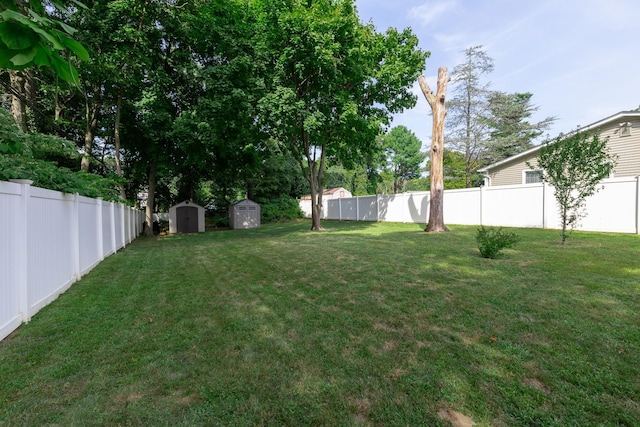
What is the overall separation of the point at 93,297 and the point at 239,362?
3.23 metres

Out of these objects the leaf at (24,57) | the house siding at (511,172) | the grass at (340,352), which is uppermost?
the house siding at (511,172)

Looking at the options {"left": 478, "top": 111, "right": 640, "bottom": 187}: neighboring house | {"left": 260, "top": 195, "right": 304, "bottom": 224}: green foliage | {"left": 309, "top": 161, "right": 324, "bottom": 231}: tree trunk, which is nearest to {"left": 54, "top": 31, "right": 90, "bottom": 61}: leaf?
{"left": 478, "top": 111, "right": 640, "bottom": 187}: neighboring house

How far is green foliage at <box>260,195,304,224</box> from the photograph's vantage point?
24.5 m

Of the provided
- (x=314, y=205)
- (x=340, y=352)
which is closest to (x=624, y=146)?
(x=314, y=205)

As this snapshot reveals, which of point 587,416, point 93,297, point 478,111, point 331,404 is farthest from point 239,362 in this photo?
point 478,111

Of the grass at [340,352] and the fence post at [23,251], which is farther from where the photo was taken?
the fence post at [23,251]

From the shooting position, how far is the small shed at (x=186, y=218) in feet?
62.4

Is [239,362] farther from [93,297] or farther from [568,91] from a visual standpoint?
[568,91]

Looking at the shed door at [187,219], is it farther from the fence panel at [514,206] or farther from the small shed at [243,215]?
the fence panel at [514,206]

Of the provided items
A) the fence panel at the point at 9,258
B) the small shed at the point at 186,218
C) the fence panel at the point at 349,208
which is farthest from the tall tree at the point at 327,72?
the fence panel at the point at 9,258

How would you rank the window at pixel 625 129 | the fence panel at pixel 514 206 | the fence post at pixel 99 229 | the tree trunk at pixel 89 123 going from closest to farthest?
the fence post at pixel 99 229
the fence panel at pixel 514 206
the window at pixel 625 129
the tree trunk at pixel 89 123

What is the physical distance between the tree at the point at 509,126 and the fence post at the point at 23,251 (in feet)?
92.3

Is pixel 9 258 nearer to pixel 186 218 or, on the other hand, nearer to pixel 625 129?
pixel 625 129

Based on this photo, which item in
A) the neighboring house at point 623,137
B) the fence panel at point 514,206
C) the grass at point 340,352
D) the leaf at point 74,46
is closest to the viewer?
the leaf at point 74,46
